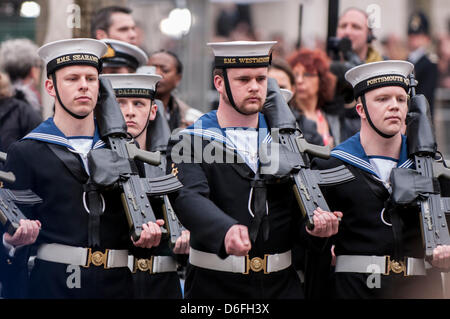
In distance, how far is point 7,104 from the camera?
8.96 metres

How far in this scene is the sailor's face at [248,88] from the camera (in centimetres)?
616

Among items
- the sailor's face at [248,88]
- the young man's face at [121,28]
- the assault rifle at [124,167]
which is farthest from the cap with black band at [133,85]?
the young man's face at [121,28]

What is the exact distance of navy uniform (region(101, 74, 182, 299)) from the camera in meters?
7.05

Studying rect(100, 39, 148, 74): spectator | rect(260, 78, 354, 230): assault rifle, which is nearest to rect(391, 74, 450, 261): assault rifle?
rect(260, 78, 354, 230): assault rifle

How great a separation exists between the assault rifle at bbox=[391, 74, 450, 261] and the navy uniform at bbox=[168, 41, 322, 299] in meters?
0.67

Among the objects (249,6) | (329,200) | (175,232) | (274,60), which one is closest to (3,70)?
(274,60)

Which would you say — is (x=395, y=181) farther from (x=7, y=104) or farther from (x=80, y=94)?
(x=7, y=104)

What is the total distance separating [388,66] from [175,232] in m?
1.75

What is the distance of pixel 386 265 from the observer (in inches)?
251

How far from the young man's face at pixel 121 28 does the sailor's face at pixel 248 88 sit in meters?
3.08

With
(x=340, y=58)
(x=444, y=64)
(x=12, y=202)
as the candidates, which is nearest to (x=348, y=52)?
(x=340, y=58)

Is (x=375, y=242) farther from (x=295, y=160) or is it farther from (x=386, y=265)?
(x=295, y=160)

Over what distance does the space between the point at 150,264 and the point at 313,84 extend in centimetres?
333
